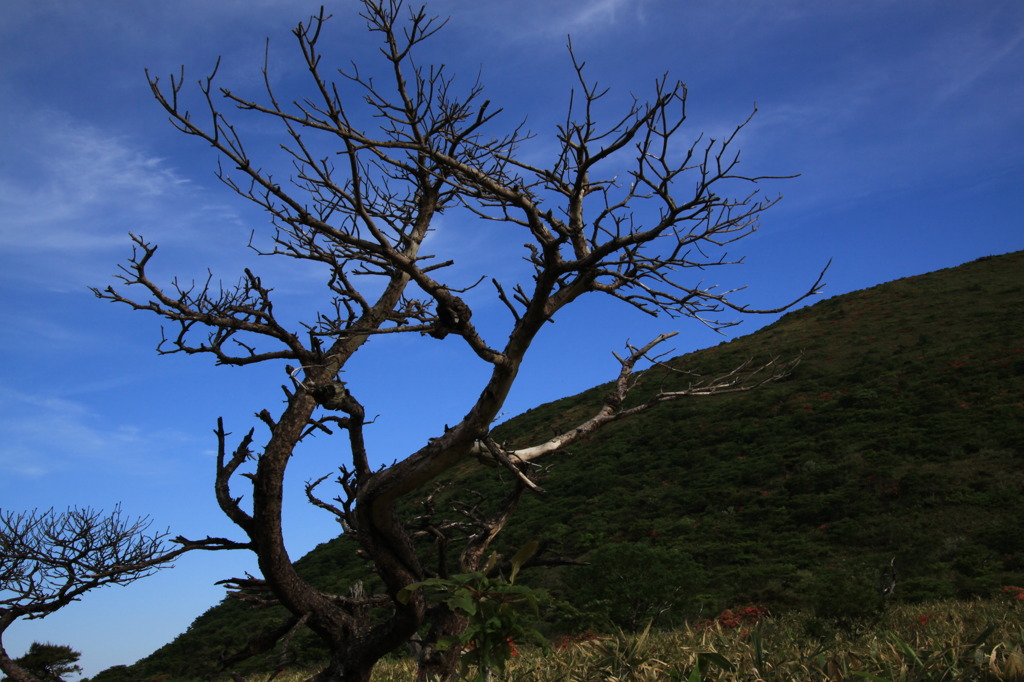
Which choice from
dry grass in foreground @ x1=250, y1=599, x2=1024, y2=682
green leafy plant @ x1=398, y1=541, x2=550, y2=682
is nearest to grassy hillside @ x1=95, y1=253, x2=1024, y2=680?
dry grass in foreground @ x1=250, y1=599, x2=1024, y2=682

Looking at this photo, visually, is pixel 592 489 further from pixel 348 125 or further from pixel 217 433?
pixel 348 125

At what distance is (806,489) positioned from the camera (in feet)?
96.4

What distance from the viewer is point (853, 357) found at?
144ft

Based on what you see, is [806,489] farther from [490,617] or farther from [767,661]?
[490,617]

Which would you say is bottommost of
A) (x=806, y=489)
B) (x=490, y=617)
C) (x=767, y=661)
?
(x=806, y=489)

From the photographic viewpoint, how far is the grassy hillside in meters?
19.5

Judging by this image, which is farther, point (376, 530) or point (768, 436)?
point (768, 436)

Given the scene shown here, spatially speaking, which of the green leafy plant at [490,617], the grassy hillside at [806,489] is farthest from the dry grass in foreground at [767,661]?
the grassy hillside at [806,489]

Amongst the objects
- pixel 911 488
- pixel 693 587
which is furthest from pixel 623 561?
pixel 911 488

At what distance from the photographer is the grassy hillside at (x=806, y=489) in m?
19.5

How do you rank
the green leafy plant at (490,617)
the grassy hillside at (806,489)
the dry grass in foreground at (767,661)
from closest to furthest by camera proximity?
1. the dry grass in foreground at (767,661)
2. the green leafy plant at (490,617)
3. the grassy hillside at (806,489)

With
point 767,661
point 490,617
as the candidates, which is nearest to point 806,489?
point 767,661

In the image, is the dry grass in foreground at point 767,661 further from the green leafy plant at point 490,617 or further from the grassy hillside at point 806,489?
the grassy hillside at point 806,489

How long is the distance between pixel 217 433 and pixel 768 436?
32.7 metres
